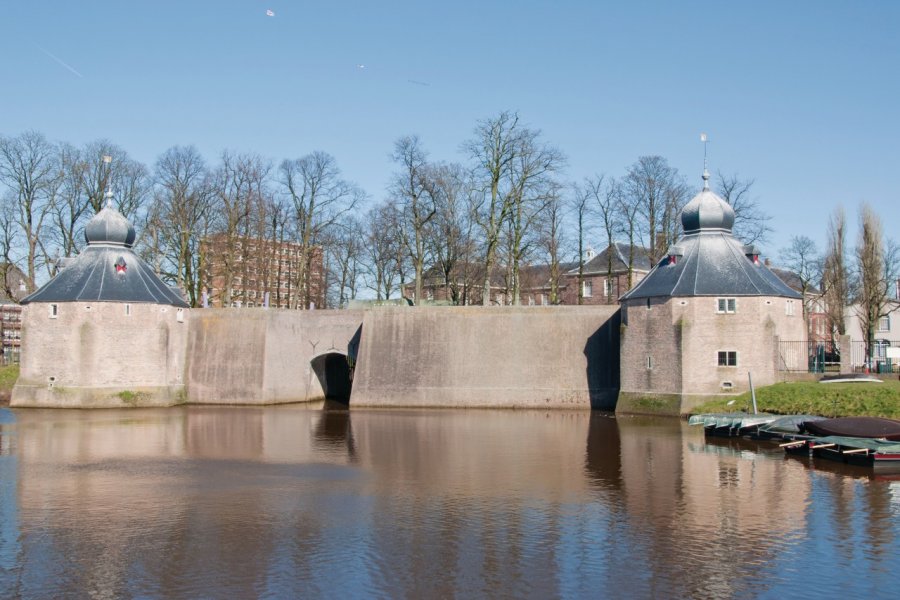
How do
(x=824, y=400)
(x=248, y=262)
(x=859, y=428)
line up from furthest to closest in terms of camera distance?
(x=248, y=262), (x=824, y=400), (x=859, y=428)

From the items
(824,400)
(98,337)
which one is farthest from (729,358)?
(98,337)

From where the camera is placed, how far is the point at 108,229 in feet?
127

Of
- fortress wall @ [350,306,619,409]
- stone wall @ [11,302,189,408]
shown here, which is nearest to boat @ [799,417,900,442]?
fortress wall @ [350,306,619,409]

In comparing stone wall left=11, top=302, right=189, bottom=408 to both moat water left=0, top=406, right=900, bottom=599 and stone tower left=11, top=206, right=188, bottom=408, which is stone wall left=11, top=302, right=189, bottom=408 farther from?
moat water left=0, top=406, right=900, bottom=599

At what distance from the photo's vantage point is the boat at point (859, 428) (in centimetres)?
2238

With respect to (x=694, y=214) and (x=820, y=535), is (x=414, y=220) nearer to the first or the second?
(x=694, y=214)

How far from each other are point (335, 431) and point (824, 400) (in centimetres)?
1605

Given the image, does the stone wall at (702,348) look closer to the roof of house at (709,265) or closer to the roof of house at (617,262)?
the roof of house at (709,265)

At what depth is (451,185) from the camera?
47.1m

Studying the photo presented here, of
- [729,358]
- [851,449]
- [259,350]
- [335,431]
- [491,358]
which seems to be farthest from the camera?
[259,350]

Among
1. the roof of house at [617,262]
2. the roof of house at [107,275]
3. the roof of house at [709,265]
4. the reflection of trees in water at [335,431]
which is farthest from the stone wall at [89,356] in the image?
the roof of house at [617,262]

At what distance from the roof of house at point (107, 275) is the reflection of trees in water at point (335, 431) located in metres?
9.26

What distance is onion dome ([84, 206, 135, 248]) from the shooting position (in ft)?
127

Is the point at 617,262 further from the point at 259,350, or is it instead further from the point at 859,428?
the point at 859,428
